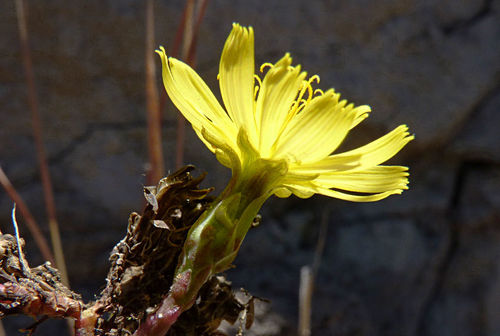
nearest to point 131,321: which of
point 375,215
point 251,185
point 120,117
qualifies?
point 251,185

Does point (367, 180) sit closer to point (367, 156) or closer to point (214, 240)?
point (367, 156)

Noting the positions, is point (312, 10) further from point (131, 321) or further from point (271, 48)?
point (131, 321)

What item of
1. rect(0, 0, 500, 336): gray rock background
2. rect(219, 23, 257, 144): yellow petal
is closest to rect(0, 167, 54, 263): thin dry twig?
rect(219, 23, 257, 144): yellow petal

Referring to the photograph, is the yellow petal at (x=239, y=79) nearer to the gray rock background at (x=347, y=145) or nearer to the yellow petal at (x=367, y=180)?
the yellow petal at (x=367, y=180)

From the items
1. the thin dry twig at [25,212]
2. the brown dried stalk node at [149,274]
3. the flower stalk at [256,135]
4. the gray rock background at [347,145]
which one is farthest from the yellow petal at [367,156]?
the gray rock background at [347,145]

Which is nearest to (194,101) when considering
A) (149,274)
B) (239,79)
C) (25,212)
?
(239,79)

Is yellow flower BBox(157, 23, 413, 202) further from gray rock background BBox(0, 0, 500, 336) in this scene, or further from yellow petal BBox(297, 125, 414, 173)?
gray rock background BBox(0, 0, 500, 336)
